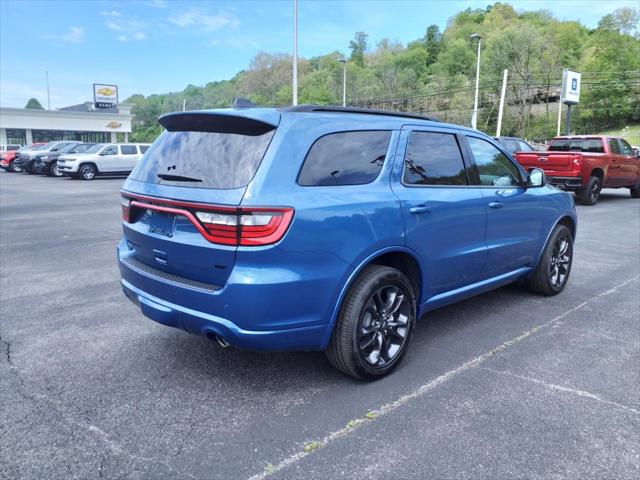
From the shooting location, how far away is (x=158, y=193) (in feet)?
10.9

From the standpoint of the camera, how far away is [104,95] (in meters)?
71.2

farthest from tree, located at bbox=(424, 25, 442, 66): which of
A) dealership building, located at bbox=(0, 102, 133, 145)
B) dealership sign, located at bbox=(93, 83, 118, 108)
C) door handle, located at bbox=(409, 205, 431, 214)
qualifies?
door handle, located at bbox=(409, 205, 431, 214)

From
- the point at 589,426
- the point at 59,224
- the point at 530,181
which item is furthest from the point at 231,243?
the point at 59,224

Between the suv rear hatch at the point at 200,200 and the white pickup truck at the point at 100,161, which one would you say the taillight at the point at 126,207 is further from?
the white pickup truck at the point at 100,161

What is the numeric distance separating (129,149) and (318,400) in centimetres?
2471

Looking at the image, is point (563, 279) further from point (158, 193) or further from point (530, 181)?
point (158, 193)

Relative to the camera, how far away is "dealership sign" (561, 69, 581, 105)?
87.4ft

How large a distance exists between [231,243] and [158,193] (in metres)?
0.76

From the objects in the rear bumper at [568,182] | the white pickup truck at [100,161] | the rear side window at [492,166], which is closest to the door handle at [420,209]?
the rear side window at [492,166]

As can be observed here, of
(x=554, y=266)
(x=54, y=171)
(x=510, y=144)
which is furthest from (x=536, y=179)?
(x=54, y=171)

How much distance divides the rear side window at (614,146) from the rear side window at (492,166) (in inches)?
465

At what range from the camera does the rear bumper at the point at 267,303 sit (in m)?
2.89

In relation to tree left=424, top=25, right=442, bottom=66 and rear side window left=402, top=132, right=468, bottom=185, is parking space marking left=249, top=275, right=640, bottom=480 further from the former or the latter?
tree left=424, top=25, right=442, bottom=66

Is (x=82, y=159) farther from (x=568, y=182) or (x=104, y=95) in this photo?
(x=104, y=95)
